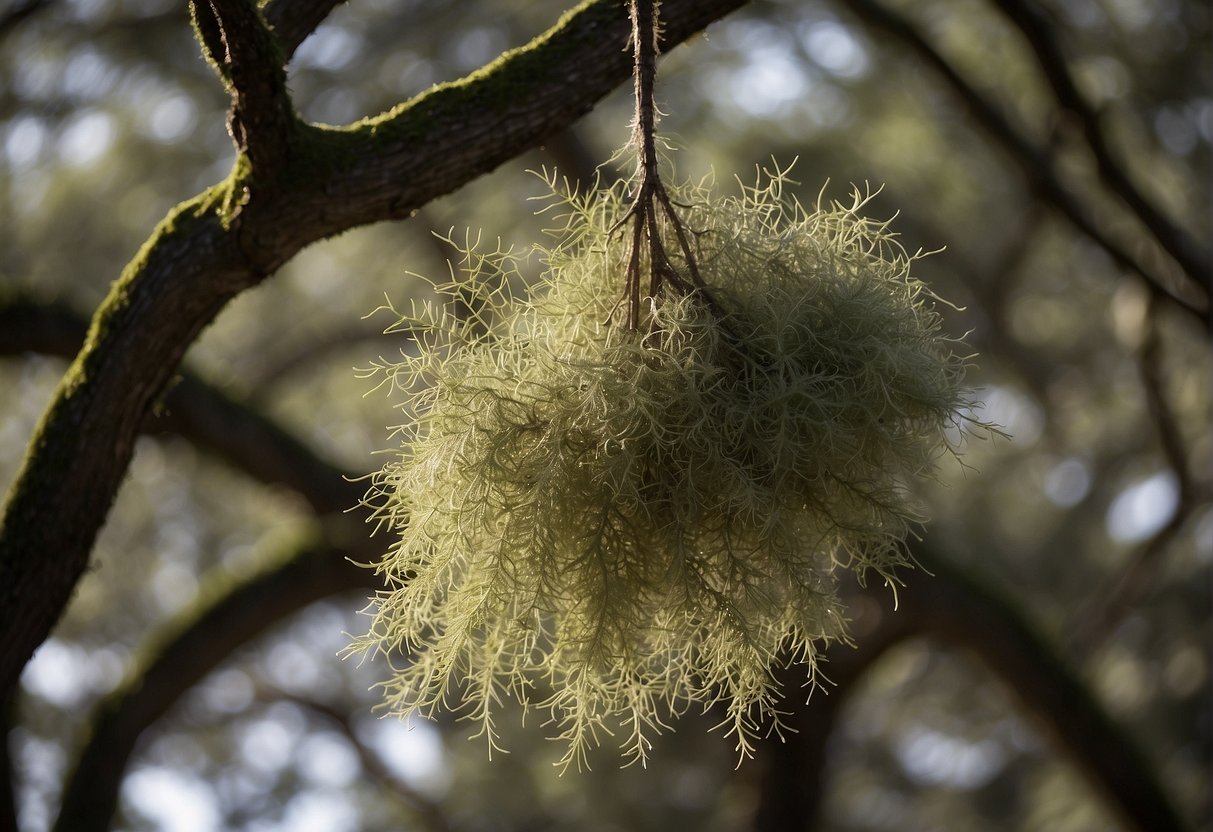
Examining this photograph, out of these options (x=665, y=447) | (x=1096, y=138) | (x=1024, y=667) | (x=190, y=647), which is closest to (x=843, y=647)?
(x=1024, y=667)

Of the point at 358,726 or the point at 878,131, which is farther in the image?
the point at 358,726

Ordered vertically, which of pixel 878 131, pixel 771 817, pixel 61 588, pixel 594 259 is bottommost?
pixel 771 817

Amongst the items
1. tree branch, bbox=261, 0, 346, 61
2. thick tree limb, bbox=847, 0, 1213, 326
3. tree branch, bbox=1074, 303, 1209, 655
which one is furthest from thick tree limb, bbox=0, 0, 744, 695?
tree branch, bbox=1074, 303, 1209, 655

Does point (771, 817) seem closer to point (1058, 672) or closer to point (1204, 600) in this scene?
point (1058, 672)

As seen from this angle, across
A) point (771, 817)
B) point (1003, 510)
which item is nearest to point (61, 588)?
point (771, 817)

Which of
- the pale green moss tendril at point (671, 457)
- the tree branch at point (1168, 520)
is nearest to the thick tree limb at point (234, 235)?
the pale green moss tendril at point (671, 457)

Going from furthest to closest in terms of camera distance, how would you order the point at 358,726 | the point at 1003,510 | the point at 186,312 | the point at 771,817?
the point at 1003,510 → the point at 358,726 → the point at 771,817 → the point at 186,312
